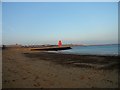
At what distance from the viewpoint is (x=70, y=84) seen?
7336 millimetres

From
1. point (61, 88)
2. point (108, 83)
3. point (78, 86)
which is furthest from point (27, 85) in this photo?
point (108, 83)

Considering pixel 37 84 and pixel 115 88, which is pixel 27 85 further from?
pixel 115 88

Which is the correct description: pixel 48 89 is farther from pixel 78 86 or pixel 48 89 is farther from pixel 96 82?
pixel 96 82

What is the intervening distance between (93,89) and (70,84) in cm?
107

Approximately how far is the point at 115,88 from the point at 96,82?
1.03 meters

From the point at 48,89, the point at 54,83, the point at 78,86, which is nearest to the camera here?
the point at 48,89

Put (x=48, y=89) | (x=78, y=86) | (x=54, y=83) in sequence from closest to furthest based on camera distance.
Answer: (x=48, y=89) → (x=78, y=86) → (x=54, y=83)

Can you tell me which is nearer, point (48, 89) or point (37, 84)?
point (48, 89)

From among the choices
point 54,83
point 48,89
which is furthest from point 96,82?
point 48,89

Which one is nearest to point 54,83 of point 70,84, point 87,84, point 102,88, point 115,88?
point 70,84

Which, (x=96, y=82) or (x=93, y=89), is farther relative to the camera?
(x=96, y=82)

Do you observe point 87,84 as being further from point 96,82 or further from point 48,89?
point 48,89

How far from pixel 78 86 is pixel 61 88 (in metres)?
0.70

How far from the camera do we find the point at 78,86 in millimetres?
6973
